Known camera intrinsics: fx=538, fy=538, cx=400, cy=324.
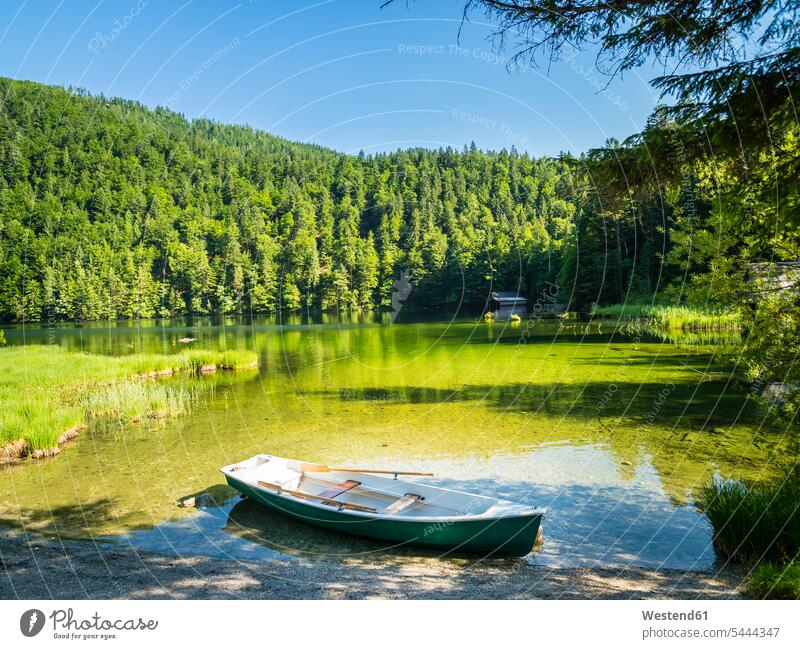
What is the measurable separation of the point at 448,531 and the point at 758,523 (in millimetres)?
3560

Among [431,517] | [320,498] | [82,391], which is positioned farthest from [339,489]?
[82,391]

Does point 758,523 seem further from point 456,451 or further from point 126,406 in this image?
point 126,406

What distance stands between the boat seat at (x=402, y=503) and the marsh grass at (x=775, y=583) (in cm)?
403

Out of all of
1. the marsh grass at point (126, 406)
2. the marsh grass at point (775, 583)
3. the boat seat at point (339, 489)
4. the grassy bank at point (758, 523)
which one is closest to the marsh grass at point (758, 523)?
the grassy bank at point (758, 523)

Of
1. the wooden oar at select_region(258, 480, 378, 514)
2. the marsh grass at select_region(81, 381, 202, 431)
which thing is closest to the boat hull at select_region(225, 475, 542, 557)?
the wooden oar at select_region(258, 480, 378, 514)

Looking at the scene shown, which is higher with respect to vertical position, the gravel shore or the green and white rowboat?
the green and white rowboat

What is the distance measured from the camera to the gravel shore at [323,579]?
565 cm

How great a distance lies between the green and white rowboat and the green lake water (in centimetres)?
37

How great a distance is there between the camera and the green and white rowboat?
675 centimetres

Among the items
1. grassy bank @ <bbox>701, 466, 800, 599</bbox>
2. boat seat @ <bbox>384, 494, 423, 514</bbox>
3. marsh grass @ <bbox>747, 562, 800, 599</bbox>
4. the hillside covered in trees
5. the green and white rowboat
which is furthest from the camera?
the hillside covered in trees

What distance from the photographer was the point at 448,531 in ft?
22.7
